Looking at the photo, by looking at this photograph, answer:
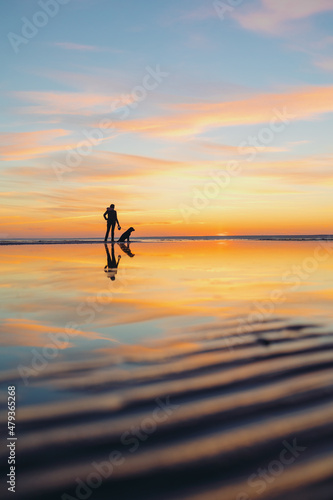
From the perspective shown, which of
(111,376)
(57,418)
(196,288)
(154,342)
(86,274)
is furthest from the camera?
(86,274)

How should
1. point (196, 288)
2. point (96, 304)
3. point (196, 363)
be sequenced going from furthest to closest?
point (196, 288)
point (96, 304)
point (196, 363)

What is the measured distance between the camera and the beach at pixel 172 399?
2.23 m

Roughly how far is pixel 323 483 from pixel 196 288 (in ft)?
21.5

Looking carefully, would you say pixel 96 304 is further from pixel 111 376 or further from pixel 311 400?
pixel 311 400

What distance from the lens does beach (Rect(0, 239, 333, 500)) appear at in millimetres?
2227

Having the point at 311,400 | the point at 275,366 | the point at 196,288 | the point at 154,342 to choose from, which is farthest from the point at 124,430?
the point at 196,288

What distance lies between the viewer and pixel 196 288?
8703mm

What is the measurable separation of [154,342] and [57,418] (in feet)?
6.32

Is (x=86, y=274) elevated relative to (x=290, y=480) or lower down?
elevated

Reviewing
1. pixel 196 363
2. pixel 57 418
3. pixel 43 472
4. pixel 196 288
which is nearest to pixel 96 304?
pixel 196 288

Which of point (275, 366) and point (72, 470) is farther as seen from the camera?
point (275, 366)

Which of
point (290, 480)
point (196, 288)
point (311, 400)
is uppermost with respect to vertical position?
point (196, 288)

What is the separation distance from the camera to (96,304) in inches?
275

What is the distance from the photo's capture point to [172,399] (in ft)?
10.3
